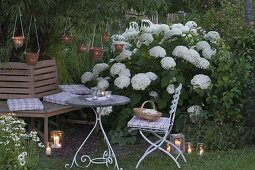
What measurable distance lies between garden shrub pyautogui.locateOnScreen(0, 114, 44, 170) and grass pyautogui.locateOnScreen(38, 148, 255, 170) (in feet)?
2.18

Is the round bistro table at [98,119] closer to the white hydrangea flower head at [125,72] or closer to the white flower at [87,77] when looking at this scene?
the white hydrangea flower head at [125,72]

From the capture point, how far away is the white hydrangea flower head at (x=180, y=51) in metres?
6.91

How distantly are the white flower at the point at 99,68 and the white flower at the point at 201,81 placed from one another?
1.41 m

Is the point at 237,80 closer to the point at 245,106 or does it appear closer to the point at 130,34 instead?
the point at 245,106

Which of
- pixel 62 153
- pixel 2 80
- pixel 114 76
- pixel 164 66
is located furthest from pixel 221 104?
pixel 2 80

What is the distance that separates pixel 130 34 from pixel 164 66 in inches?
49.7

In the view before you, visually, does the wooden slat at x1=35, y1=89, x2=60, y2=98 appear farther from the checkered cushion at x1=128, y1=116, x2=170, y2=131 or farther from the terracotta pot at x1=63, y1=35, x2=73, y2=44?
the checkered cushion at x1=128, y1=116, x2=170, y2=131

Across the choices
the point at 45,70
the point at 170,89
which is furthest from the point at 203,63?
the point at 45,70

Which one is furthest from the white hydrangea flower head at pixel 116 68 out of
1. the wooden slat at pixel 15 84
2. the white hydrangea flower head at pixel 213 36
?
the white hydrangea flower head at pixel 213 36

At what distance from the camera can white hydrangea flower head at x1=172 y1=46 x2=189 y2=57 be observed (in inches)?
272

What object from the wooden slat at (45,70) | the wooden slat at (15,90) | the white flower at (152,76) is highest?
the wooden slat at (45,70)

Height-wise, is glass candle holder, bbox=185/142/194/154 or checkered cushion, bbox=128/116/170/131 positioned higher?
checkered cushion, bbox=128/116/170/131

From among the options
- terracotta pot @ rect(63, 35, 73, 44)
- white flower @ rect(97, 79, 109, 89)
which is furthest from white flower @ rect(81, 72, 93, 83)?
terracotta pot @ rect(63, 35, 73, 44)

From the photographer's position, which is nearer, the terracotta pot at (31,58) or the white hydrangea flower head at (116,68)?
the terracotta pot at (31,58)
